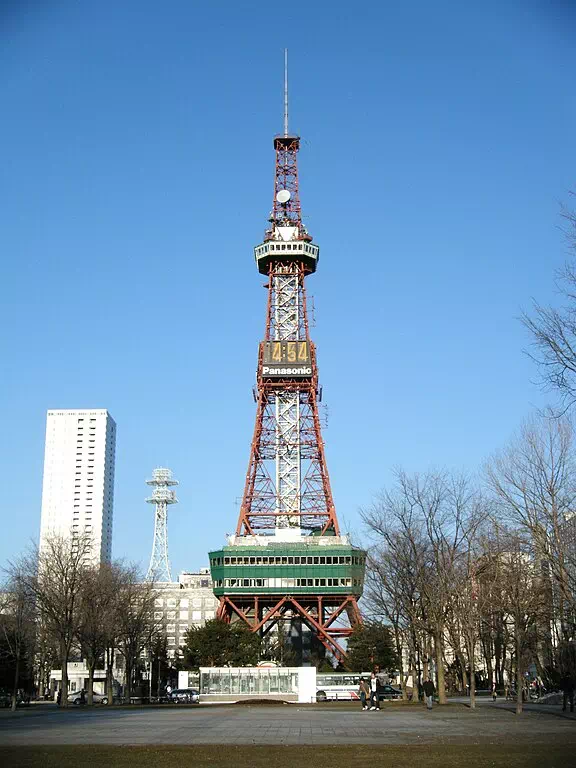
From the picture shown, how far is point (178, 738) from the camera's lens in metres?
28.3

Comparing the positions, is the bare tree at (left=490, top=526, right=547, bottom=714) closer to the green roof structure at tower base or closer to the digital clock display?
the green roof structure at tower base

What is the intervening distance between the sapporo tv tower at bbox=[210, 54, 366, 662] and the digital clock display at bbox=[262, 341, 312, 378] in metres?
0.14

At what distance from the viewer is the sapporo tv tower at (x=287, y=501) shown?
118 metres

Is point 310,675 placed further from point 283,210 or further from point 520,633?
point 283,210

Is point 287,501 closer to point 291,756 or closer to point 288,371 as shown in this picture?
point 288,371

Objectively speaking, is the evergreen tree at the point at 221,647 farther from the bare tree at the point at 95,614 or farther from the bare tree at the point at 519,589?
the bare tree at the point at 519,589

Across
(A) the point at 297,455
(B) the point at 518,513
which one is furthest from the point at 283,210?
(B) the point at 518,513

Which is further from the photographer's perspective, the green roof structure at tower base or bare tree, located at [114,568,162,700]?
the green roof structure at tower base

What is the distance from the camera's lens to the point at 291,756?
70.8 feet

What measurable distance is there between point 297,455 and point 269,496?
700 centimetres

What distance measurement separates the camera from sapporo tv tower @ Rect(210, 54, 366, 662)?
118375mm

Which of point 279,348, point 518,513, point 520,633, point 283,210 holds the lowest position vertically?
point 520,633

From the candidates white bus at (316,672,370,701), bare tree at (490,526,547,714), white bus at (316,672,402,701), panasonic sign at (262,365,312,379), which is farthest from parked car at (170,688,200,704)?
panasonic sign at (262,365,312,379)

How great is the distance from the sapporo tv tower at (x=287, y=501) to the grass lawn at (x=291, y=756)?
86.2 m
